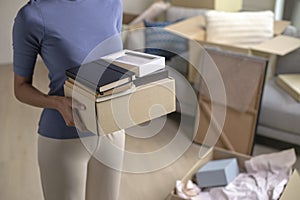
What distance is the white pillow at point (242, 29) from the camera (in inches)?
97.2

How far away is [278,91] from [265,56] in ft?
0.76

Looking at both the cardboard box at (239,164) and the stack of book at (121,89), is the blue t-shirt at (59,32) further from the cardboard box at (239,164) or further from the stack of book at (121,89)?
the cardboard box at (239,164)

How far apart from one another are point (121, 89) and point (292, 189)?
1.16m

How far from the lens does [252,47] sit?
2.24 meters

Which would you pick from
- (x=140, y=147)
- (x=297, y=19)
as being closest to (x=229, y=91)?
(x=140, y=147)

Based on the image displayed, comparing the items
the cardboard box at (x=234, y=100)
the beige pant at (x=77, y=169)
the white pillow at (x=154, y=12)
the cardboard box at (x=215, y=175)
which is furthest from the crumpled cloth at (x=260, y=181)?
the white pillow at (x=154, y=12)

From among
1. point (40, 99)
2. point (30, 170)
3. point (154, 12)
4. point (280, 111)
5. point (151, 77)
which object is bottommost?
point (30, 170)

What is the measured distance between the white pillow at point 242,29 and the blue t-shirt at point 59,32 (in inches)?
61.1

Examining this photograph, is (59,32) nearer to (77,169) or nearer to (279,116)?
(77,169)

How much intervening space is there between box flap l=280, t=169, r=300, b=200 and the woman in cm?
81

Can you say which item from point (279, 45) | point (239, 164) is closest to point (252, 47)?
point (279, 45)

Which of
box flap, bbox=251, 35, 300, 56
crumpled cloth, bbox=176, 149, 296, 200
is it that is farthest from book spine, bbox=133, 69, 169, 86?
box flap, bbox=251, 35, 300, 56

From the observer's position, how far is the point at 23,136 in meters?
2.53

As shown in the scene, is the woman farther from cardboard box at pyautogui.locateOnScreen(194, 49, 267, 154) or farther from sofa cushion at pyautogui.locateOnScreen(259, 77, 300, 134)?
sofa cushion at pyautogui.locateOnScreen(259, 77, 300, 134)
